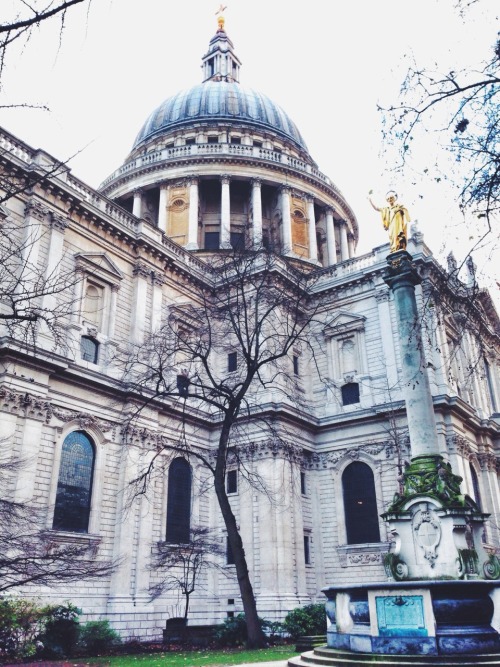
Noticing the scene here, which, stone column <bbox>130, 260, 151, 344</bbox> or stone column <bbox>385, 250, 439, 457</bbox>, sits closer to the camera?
stone column <bbox>385, 250, 439, 457</bbox>

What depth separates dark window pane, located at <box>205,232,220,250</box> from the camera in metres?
44.6

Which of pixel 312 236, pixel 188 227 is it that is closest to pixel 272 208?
pixel 312 236

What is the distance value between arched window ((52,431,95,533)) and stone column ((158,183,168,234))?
23.2 m

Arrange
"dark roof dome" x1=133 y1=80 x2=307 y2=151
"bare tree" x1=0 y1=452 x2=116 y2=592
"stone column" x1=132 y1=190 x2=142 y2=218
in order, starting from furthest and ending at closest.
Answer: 1. "dark roof dome" x1=133 y1=80 x2=307 y2=151
2. "stone column" x1=132 y1=190 x2=142 y2=218
3. "bare tree" x1=0 y1=452 x2=116 y2=592

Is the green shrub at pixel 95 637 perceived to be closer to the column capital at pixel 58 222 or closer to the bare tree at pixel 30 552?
the bare tree at pixel 30 552

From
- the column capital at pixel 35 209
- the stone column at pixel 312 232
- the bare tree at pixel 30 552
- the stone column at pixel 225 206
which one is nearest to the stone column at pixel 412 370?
the bare tree at pixel 30 552

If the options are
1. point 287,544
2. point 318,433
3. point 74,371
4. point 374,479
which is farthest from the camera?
point 318,433

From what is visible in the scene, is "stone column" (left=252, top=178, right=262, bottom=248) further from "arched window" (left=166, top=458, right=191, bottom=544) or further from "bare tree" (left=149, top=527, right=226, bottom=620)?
"bare tree" (left=149, top=527, right=226, bottom=620)

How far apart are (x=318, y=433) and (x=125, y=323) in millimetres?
11970

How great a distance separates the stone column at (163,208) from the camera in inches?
1739

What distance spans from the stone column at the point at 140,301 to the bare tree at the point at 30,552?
9370mm

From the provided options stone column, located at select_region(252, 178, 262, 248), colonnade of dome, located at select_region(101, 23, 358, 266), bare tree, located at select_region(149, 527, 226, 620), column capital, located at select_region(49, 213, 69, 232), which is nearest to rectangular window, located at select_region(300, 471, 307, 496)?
bare tree, located at select_region(149, 527, 226, 620)

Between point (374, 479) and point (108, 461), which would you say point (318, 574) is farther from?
point (108, 461)

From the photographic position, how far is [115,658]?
17922 millimetres
